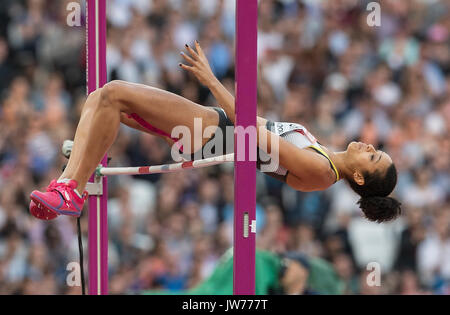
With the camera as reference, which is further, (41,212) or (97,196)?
(97,196)

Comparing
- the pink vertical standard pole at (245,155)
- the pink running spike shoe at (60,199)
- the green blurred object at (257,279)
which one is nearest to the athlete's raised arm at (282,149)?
the pink vertical standard pole at (245,155)

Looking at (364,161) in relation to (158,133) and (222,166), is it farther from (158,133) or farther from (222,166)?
(222,166)

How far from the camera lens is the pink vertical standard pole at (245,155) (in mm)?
3162

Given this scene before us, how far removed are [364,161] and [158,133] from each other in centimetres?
114

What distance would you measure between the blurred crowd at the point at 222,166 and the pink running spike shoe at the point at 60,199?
7.51ft

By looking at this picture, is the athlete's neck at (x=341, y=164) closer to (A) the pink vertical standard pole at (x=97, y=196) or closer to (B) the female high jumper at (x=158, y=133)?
(B) the female high jumper at (x=158, y=133)

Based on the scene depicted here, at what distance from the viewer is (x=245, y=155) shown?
320cm

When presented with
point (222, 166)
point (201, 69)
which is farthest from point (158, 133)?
point (222, 166)

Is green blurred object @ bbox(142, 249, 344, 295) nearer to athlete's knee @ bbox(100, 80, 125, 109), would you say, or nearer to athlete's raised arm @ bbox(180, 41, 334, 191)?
athlete's raised arm @ bbox(180, 41, 334, 191)

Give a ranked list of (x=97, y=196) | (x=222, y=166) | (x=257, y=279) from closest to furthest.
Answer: (x=97, y=196) < (x=257, y=279) < (x=222, y=166)

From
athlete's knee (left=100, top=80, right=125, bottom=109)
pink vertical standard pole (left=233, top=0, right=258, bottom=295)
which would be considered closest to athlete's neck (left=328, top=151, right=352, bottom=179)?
pink vertical standard pole (left=233, top=0, right=258, bottom=295)

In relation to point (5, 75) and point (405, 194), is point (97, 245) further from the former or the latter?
point (405, 194)

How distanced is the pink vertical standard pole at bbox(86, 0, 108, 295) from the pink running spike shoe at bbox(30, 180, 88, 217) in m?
0.67
